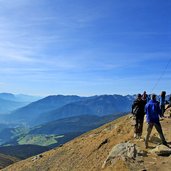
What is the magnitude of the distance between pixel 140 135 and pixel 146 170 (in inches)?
323

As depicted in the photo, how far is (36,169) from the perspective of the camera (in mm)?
34719

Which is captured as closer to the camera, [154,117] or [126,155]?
[126,155]

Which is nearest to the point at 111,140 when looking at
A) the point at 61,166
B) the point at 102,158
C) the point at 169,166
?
the point at 102,158

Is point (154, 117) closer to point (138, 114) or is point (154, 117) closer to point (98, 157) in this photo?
point (138, 114)

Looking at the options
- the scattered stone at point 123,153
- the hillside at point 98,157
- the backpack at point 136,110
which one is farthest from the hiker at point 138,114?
the scattered stone at point 123,153

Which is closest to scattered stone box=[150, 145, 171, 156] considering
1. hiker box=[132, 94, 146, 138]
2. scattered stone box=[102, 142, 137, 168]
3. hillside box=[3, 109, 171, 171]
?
hillside box=[3, 109, 171, 171]

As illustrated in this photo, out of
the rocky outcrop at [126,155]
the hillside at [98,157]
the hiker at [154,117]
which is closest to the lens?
the hillside at [98,157]

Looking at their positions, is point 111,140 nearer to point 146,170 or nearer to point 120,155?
point 120,155

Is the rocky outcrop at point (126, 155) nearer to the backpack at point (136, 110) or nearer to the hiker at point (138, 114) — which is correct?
the hiker at point (138, 114)

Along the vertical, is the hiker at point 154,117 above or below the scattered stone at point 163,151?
above

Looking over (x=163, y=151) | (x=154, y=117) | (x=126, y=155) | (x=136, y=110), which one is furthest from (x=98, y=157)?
(x=163, y=151)

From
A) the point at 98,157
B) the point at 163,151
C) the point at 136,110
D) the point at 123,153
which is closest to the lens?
the point at 163,151

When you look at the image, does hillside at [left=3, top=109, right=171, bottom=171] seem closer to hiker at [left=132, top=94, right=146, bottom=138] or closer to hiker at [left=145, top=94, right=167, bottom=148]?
hiker at [left=132, top=94, right=146, bottom=138]

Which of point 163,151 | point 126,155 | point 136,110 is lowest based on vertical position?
point 126,155
